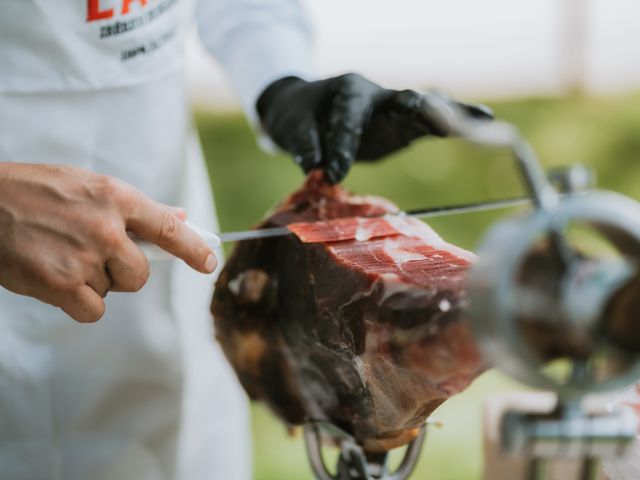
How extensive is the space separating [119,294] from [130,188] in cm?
62

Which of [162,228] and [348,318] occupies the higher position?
[162,228]

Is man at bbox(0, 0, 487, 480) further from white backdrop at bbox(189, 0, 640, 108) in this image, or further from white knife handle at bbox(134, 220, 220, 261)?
white backdrop at bbox(189, 0, 640, 108)

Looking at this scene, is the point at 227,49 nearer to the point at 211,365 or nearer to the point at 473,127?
the point at 211,365

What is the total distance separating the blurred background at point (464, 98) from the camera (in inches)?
154

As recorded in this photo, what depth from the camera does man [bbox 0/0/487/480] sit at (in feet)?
5.57

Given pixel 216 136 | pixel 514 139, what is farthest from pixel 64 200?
pixel 216 136

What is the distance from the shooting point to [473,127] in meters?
0.90

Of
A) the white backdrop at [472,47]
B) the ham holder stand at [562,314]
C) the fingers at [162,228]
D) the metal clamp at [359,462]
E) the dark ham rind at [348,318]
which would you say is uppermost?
the ham holder stand at [562,314]

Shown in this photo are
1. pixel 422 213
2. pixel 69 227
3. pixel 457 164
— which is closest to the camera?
pixel 69 227

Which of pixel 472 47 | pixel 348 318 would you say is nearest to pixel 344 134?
pixel 348 318

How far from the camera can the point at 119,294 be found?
6.38 ft

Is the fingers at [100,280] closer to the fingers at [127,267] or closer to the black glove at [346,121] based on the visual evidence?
the fingers at [127,267]

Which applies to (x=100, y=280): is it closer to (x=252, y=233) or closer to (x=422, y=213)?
(x=252, y=233)

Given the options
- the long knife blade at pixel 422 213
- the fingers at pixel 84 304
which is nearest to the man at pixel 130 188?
the fingers at pixel 84 304
